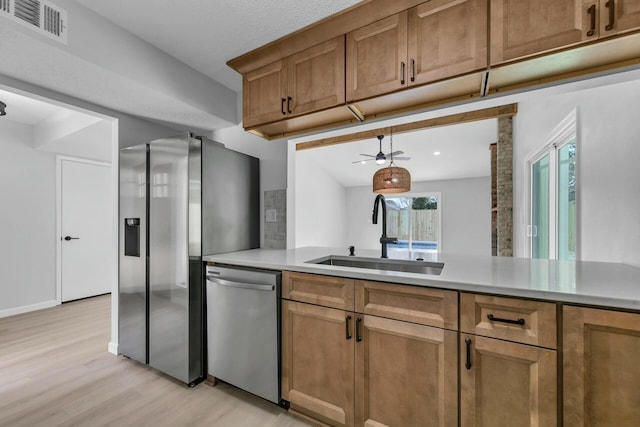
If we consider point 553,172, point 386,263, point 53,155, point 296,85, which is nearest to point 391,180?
point 553,172

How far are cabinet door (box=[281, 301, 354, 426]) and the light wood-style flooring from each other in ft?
0.63

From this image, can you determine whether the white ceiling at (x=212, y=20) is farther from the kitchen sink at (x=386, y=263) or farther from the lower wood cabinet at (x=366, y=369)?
the lower wood cabinet at (x=366, y=369)

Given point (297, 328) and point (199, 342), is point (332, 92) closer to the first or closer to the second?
point (297, 328)

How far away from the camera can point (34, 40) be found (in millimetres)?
1489

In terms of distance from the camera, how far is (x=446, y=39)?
4.73ft

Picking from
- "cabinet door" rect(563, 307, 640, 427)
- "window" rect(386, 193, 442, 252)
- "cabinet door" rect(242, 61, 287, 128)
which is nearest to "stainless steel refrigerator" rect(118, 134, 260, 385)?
"cabinet door" rect(242, 61, 287, 128)

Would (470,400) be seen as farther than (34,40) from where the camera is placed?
No

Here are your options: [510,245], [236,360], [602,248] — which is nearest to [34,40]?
[236,360]

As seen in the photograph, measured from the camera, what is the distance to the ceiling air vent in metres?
1.39

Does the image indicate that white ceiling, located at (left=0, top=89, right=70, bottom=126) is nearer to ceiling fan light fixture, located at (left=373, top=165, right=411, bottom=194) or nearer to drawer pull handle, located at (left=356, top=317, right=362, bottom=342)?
drawer pull handle, located at (left=356, top=317, right=362, bottom=342)

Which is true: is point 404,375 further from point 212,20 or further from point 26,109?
point 26,109

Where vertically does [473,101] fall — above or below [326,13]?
below

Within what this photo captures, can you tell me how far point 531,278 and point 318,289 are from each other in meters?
1.00

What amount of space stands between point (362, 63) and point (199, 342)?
2160 mm
